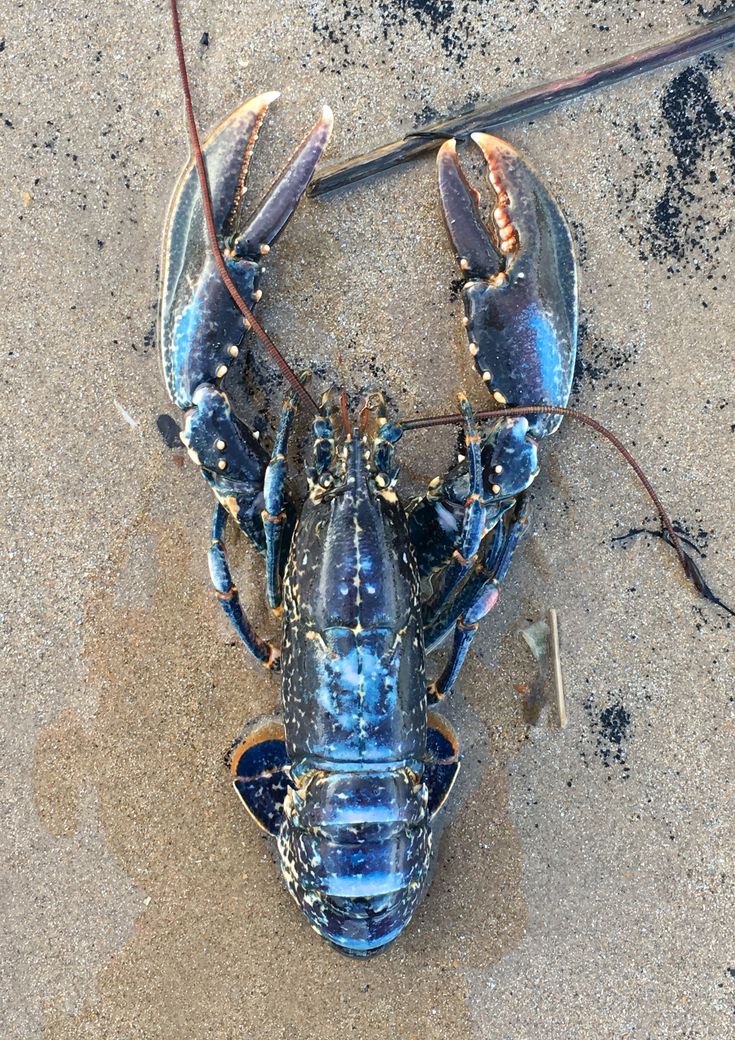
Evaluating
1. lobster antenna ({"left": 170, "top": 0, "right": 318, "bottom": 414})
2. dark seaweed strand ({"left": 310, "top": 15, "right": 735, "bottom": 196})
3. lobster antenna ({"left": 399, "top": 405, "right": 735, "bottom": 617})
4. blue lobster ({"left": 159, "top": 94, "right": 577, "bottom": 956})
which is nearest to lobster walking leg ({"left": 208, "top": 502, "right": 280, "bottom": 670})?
blue lobster ({"left": 159, "top": 94, "right": 577, "bottom": 956})

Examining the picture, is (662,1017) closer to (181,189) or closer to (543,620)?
(543,620)

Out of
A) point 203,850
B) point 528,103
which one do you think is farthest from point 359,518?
point 528,103

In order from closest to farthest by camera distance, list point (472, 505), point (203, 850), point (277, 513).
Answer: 1. point (472, 505)
2. point (277, 513)
3. point (203, 850)

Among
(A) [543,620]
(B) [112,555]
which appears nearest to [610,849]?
(A) [543,620]

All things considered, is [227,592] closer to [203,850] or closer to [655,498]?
[203,850]

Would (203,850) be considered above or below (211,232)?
below

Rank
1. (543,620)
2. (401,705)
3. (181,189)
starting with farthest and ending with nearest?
(543,620) → (181,189) → (401,705)

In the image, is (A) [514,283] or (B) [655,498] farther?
(B) [655,498]
